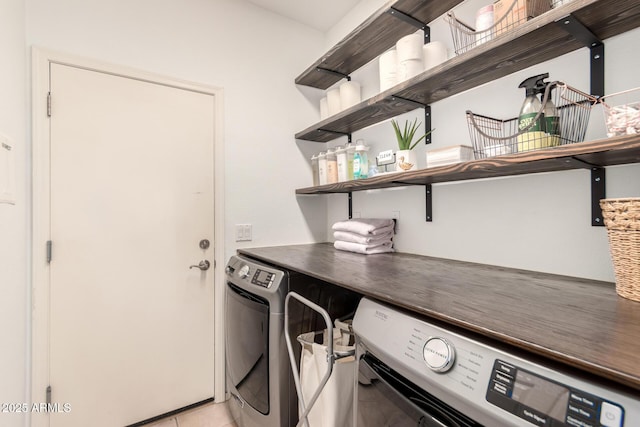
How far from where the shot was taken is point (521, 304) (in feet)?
2.69

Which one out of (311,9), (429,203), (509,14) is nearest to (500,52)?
(509,14)

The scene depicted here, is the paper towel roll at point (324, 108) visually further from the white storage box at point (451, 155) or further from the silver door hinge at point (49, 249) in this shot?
the silver door hinge at point (49, 249)

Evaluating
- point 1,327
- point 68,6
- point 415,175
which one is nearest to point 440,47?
point 415,175

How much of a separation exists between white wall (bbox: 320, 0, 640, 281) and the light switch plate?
182 centimetres

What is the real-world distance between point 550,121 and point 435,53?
74 centimetres

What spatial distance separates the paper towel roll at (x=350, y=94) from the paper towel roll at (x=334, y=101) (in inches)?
2.5

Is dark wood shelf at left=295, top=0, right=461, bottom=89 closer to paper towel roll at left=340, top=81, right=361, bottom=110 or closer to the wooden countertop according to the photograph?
paper towel roll at left=340, top=81, right=361, bottom=110

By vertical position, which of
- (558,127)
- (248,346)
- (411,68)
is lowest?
(248,346)

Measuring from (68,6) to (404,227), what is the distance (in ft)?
7.31

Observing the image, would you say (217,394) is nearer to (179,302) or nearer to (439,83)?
(179,302)

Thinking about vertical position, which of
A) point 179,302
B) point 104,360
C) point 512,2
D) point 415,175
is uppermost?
point 512,2

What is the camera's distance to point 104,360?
5.55ft

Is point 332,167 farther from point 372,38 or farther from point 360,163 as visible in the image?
point 372,38

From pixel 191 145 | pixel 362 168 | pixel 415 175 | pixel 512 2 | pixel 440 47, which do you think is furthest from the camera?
pixel 191 145
